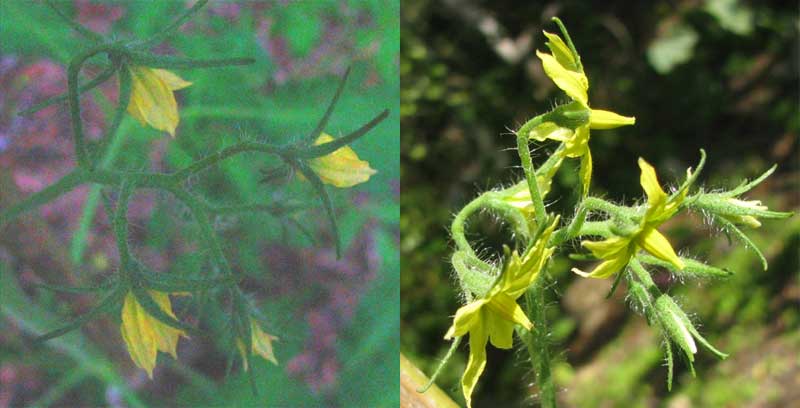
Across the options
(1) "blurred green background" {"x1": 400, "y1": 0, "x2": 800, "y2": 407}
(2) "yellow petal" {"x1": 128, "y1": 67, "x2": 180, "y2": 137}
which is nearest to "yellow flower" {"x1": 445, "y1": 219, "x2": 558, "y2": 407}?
(2) "yellow petal" {"x1": 128, "y1": 67, "x2": 180, "y2": 137}

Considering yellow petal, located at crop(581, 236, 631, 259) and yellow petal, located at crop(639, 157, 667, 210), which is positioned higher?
yellow petal, located at crop(639, 157, 667, 210)

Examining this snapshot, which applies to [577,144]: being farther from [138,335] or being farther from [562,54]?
[138,335]

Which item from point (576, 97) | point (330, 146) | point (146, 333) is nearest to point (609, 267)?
point (576, 97)

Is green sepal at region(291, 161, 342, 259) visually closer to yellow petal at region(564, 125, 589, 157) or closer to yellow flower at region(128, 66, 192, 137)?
yellow flower at region(128, 66, 192, 137)

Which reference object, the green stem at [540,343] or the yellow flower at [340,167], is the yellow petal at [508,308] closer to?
the green stem at [540,343]

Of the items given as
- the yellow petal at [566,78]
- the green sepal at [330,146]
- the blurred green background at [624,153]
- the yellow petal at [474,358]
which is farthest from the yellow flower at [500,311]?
the blurred green background at [624,153]

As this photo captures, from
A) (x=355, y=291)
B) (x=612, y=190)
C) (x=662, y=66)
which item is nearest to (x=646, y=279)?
(x=355, y=291)
